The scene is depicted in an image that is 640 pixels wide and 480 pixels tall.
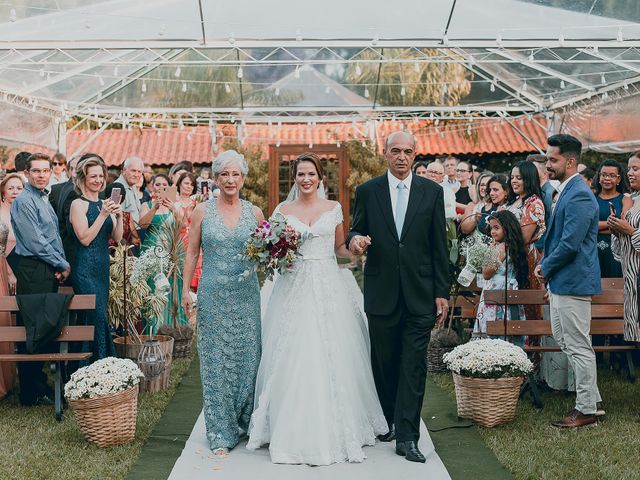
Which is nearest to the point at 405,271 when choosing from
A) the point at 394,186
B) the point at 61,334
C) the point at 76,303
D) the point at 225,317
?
the point at 394,186

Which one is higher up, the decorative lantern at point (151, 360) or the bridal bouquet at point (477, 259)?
the bridal bouquet at point (477, 259)

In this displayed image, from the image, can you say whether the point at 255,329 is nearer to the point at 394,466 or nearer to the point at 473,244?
the point at 394,466

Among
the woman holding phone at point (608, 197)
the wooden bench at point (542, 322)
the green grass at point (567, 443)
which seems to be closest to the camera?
the green grass at point (567, 443)

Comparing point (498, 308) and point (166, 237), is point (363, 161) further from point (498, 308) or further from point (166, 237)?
point (498, 308)

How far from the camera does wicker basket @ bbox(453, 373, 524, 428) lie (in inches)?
241

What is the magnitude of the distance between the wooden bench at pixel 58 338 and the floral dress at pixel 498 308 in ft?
11.8

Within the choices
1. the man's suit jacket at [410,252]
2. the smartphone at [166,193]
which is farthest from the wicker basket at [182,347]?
the man's suit jacket at [410,252]

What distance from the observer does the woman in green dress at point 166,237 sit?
8.91 m

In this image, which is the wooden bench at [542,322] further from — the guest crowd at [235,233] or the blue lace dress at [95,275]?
the blue lace dress at [95,275]

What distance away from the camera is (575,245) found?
5.91m

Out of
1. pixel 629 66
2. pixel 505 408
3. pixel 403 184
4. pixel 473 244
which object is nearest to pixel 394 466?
pixel 505 408

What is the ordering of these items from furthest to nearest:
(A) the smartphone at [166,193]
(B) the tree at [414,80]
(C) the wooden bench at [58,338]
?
(B) the tree at [414,80]
(A) the smartphone at [166,193]
(C) the wooden bench at [58,338]

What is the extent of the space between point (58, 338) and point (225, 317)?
1.95 metres

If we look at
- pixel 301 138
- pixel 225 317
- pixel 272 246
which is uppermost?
pixel 301 138
